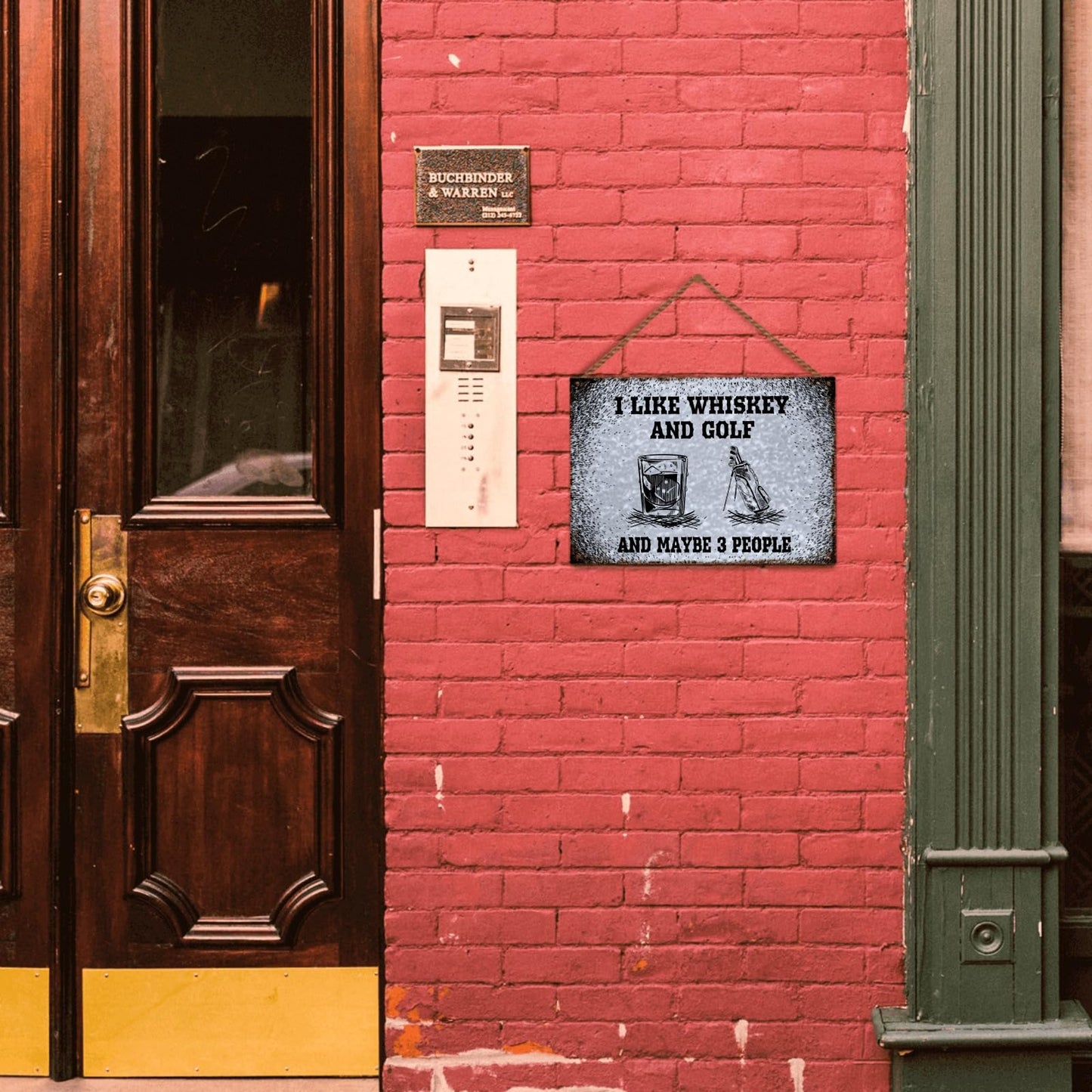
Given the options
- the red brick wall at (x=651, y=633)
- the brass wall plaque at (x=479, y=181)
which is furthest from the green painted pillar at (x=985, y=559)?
the brass wall plaque at (x=479, y=181)

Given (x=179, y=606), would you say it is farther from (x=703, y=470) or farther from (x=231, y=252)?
(x=703, y=470)

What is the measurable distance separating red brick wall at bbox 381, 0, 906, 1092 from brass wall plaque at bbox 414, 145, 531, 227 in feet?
0.12

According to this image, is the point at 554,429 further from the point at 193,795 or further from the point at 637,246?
the point at 193,795

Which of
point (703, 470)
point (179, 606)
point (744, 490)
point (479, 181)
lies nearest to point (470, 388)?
point (479, 181)

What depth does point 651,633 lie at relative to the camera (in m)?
2.72

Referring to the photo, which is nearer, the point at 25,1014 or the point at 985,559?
the point at 985,559

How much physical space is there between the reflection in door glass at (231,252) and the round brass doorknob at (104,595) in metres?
0.27

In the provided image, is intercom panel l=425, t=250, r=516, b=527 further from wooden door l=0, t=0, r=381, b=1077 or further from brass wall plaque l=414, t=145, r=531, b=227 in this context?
wooden door l=0, t=0, r=381, b=1077

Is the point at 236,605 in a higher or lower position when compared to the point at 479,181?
lower

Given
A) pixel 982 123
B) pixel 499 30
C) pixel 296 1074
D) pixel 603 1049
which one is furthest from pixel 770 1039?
pixel 499 30

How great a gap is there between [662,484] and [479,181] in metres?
0.88

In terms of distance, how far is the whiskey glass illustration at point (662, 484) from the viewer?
2.71 metres

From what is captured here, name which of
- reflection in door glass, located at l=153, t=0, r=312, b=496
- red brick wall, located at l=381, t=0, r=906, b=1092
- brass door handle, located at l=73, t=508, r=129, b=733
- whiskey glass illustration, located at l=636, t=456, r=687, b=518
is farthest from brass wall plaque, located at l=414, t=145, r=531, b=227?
brass door handle, located at l=73, t=508, r=129, b=733

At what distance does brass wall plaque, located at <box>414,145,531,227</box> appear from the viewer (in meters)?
2.68
